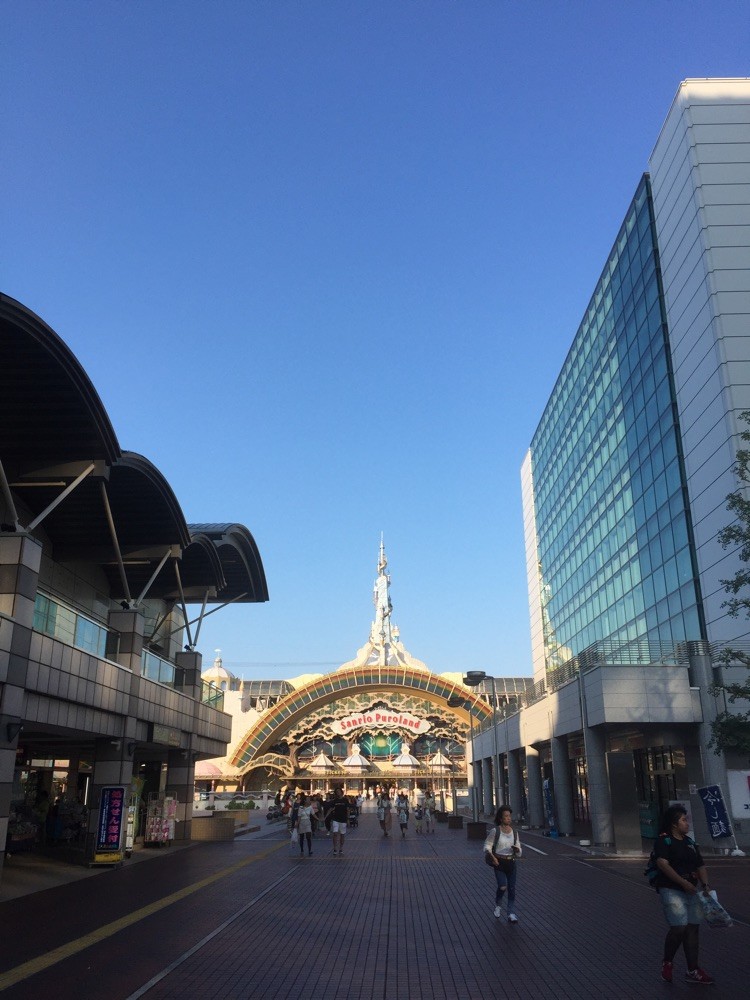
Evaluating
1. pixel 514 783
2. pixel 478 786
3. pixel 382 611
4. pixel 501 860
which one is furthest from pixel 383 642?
pixel 501 860

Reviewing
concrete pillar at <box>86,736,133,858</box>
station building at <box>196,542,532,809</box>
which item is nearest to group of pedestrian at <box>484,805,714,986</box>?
concrete pillar at <box>86,736,133,858</box>

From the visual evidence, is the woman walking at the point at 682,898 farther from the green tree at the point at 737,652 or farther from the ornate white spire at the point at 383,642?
the ornate white spire at the point at 383,642

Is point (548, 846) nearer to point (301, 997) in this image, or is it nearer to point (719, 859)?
point (719, 859)

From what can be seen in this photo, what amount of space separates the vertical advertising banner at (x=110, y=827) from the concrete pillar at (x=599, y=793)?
13165 mm

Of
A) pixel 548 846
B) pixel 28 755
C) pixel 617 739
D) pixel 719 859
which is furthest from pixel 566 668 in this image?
pixel 28 755

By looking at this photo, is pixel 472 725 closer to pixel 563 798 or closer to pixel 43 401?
pixel 563 798

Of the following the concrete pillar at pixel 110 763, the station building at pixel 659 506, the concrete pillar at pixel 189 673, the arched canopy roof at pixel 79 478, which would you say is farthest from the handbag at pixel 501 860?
the concrete pillar at pixel 189 673

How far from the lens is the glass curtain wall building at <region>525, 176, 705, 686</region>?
3266cm

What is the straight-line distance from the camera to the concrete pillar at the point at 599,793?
2394 centimetres

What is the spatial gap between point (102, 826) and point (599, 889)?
12.0 meters

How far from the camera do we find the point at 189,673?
30.6 metres

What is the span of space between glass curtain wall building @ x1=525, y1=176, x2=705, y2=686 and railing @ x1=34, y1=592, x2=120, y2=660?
14844mm

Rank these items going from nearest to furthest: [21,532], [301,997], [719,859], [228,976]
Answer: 1. [301,997]
2. [228,976]
3. [21,532]
4. [719,859]

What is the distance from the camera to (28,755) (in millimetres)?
27359
